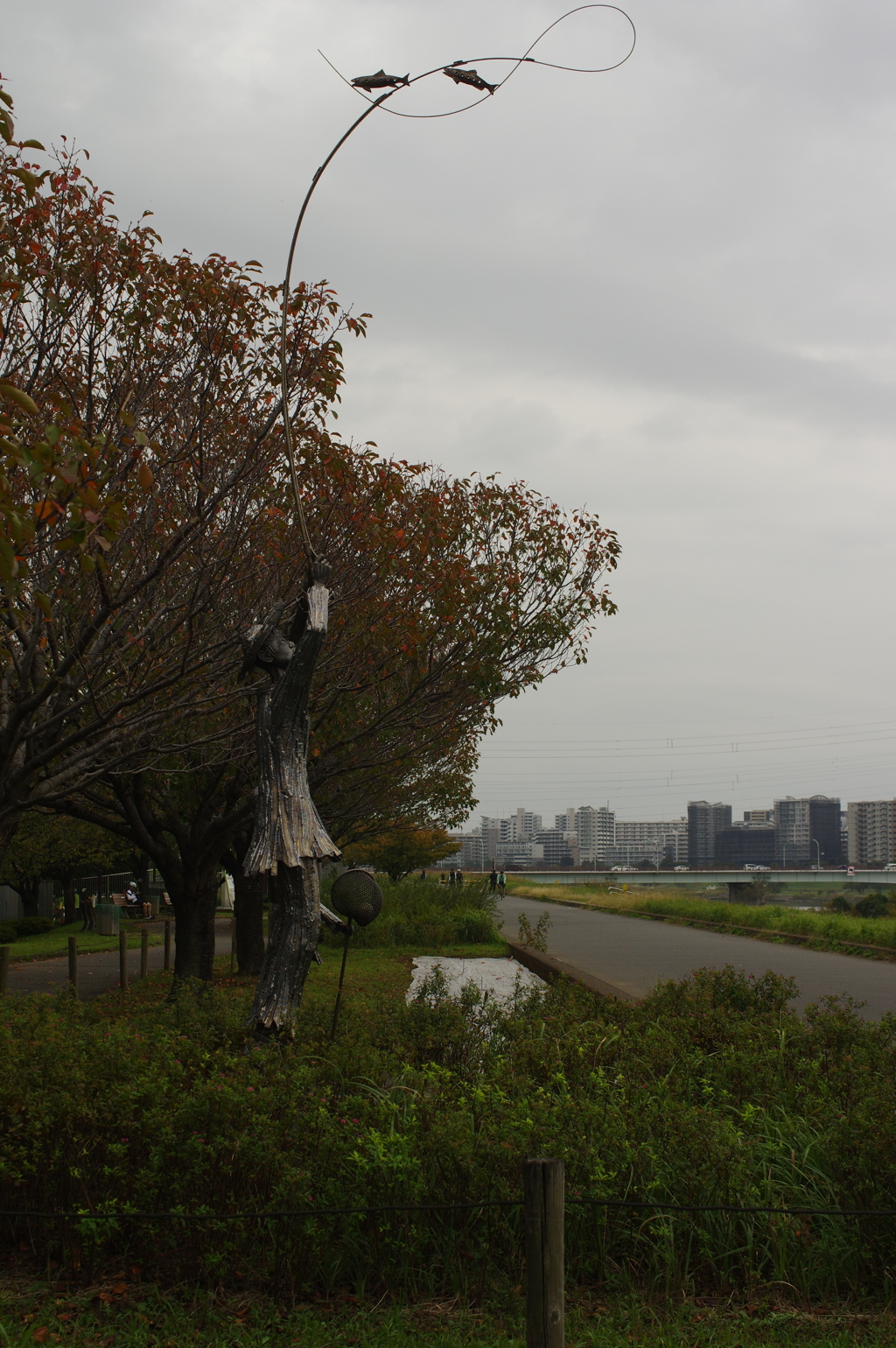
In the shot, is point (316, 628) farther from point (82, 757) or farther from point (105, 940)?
point (105, 940)

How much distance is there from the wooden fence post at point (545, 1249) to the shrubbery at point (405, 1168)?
1.34 meters

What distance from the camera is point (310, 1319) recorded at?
4.34 meters

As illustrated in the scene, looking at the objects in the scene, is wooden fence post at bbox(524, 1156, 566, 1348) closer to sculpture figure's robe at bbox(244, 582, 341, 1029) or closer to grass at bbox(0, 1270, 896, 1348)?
grass at bbox(0, 1270, 896, 1348)

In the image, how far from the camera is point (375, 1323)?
437 cm

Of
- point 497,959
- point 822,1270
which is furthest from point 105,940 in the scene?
point 822,1270

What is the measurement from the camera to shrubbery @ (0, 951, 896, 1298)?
15.3ft

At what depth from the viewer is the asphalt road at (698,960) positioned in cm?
1479

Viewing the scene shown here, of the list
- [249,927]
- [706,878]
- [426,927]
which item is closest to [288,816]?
[249,927]

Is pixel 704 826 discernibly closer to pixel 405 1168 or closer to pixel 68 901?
pixel 68 901

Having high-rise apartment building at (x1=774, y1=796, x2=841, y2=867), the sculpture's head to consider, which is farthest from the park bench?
high-rise apartment building at (x1=774, y1=796, x2=841, y2=867)

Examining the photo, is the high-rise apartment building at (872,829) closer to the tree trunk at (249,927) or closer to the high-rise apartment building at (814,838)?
the high-rise apartment building at (814,838)

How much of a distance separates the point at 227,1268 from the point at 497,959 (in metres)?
17.0

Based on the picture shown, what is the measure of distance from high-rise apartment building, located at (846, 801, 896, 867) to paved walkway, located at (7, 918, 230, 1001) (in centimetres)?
13588

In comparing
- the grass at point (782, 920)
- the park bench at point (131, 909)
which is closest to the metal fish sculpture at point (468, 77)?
the grass at point (782, 920)
